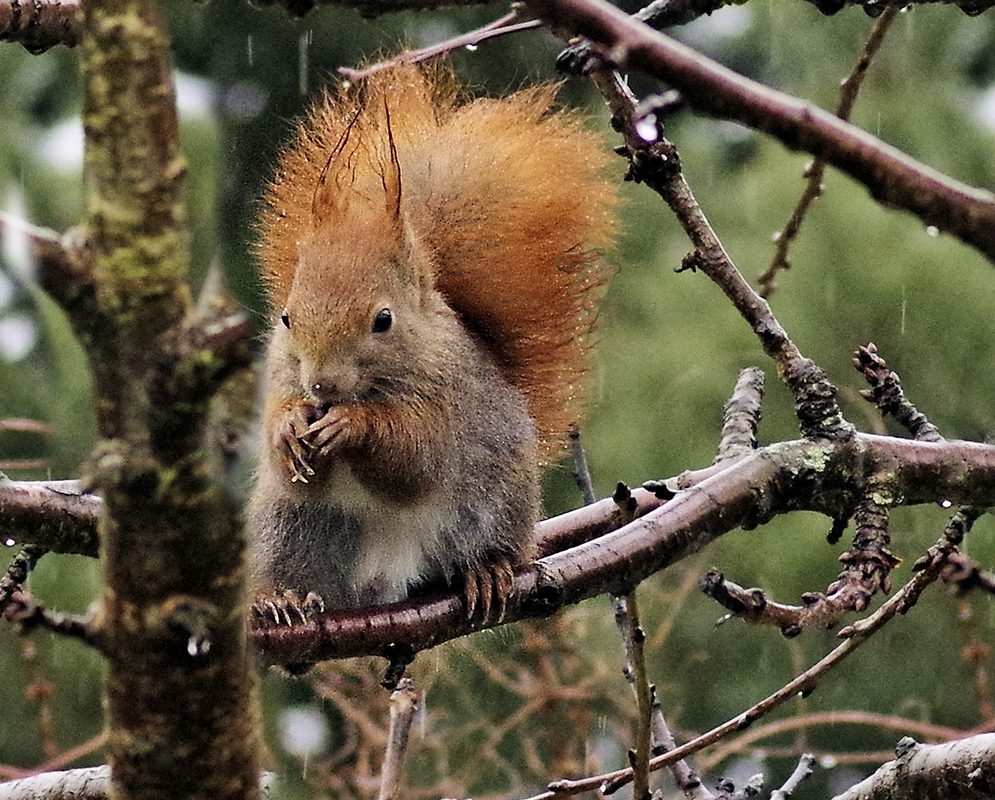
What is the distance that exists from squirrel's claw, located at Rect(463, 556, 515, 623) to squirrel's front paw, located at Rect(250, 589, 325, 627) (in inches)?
5.8

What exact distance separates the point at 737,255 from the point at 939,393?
25.3 inches

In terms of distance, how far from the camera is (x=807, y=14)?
4.43 m

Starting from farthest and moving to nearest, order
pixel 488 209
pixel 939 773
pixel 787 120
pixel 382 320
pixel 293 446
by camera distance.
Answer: pixel 488 209 → pixel 382 320 → pixel 293 446 → pixel 939 773 → pixel 787 120

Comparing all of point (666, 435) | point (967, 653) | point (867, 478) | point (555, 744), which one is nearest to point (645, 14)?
point (867, 478)

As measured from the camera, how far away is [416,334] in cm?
150

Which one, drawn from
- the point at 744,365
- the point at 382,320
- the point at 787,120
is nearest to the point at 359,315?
the point at 382,320

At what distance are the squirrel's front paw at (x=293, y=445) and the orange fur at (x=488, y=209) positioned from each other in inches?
6.8

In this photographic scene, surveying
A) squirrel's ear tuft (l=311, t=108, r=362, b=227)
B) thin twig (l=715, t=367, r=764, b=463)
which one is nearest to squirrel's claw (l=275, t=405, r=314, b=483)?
squirrel's ear tuft (l=311, t=108, r=362, b=227)

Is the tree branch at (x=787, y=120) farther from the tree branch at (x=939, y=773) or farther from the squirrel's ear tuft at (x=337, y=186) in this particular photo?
the squirrel's ear tuft at (x=337, y=186)

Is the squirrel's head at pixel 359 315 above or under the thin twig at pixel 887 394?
above

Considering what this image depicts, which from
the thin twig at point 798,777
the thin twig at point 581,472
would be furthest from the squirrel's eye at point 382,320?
the thin twig at point 798,777

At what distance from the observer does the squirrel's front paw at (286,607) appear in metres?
1.31

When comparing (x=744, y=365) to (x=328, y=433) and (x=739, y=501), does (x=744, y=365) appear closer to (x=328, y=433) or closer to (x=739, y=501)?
(x=328, y=433)

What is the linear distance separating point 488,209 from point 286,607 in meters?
0.52
